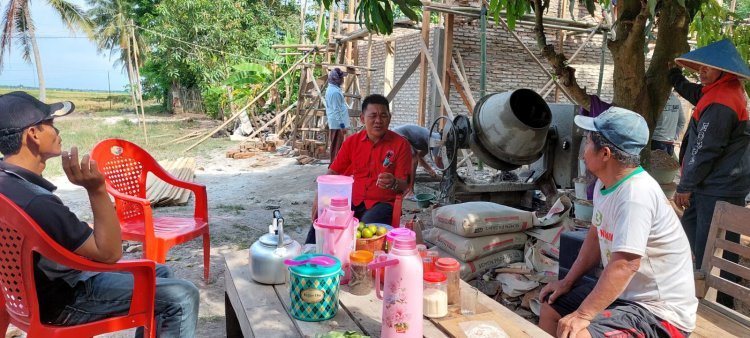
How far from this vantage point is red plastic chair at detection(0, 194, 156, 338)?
6.15ft

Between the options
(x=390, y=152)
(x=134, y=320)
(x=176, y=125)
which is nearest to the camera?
(x=134, y=320)

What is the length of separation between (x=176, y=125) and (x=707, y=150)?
18.5m

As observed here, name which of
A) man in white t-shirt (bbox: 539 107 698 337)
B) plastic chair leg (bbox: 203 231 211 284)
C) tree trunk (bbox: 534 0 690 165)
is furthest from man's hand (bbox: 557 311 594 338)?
plastic chair leg (bbox: 203 231 211 284)

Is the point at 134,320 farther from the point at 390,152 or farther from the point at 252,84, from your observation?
the point at 252,84

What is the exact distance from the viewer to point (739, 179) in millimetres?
3170

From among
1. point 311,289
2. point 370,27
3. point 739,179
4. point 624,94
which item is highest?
point 370,27

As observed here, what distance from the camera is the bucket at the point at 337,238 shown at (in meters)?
2.13

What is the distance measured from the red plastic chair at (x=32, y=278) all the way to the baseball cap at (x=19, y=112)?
11.8 inches

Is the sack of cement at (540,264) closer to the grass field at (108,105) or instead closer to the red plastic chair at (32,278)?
the red plastic chair at (32,278)

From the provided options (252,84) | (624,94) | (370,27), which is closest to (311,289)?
(370,27)

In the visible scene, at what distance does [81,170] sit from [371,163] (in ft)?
7.32

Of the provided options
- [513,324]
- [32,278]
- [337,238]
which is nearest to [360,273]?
[337,238]

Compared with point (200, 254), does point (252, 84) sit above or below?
above

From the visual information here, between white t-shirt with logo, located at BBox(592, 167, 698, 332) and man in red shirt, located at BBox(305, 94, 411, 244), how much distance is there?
1.88 meters
